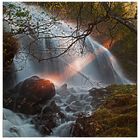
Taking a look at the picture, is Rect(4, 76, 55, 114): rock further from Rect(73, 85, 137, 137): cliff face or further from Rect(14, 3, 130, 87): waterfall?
Rect(73, 85, 137, 137): cliff face

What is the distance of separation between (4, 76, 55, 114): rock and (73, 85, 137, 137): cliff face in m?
0.26

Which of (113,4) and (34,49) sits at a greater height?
(113,4)

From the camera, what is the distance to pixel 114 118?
9.49 feet

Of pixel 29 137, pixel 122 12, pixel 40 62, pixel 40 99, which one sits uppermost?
pixel 122 12

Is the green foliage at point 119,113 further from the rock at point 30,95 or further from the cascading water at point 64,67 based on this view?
the rock at point 30,95

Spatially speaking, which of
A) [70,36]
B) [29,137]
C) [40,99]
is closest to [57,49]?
[70,36]

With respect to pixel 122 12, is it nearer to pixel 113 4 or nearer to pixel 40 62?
pixel 113 4

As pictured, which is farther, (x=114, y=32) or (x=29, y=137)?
(x=114, y=32)

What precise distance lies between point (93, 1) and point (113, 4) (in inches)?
4.5

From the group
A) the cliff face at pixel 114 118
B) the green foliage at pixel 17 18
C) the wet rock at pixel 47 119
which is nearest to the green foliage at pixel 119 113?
the cliff face at pixel 114 118

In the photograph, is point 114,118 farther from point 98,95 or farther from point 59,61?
point 59,61

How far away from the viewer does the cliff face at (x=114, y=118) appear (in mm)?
2824

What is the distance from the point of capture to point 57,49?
117 inches

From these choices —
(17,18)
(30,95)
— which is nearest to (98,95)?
(30,95)
